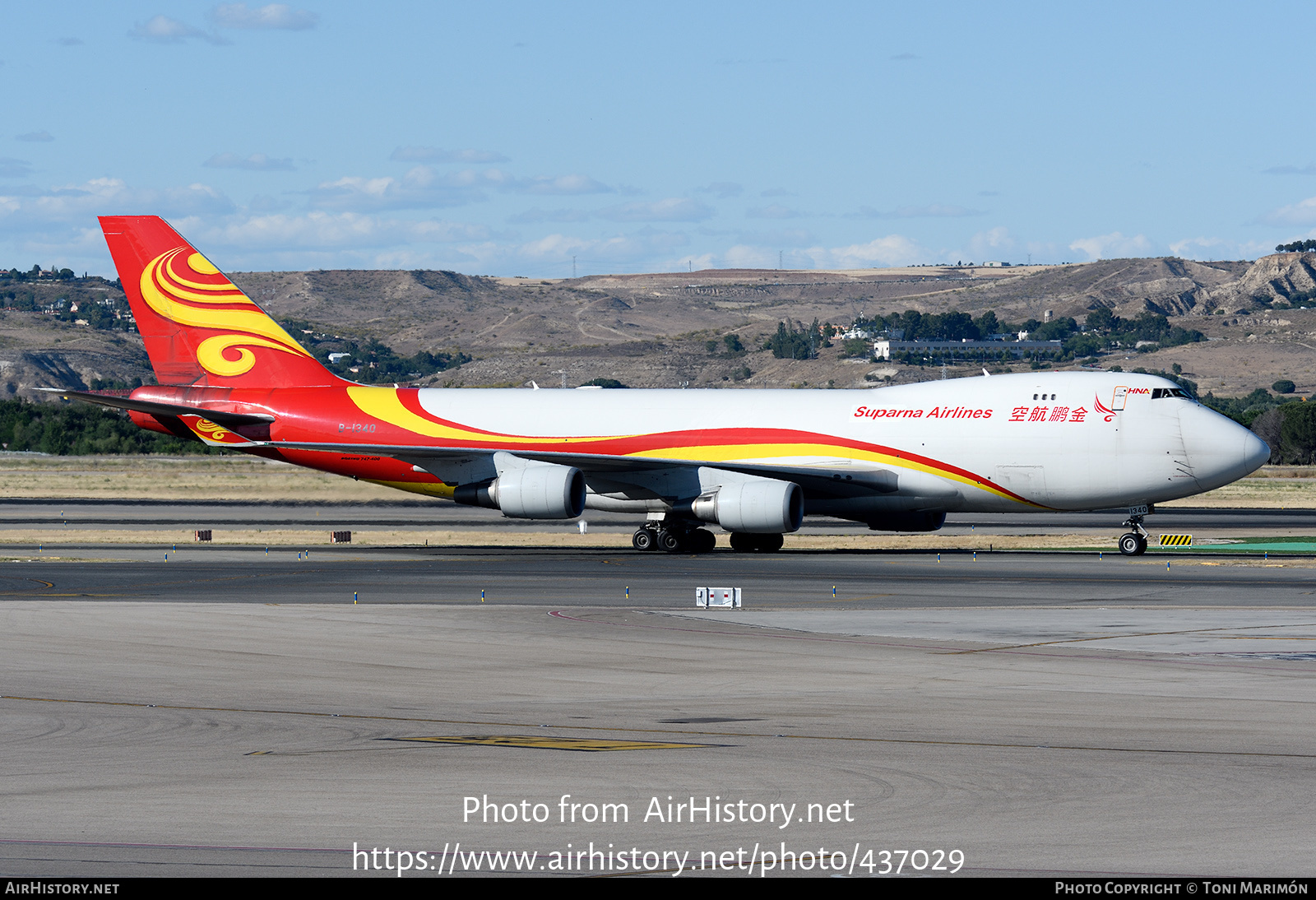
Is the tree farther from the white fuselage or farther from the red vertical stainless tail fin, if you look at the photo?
the red vertical stainless tail fin

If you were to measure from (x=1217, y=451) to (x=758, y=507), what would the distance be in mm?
13093

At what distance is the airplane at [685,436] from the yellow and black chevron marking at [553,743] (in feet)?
85.6

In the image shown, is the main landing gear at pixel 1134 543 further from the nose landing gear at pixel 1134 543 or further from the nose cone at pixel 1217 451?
the nose cone at pixel 1217 451

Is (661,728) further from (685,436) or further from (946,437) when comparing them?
(685,436)

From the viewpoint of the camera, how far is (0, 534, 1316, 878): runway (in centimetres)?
1150

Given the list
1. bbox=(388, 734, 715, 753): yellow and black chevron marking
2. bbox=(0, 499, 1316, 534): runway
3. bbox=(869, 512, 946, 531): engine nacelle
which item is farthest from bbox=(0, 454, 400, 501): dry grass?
bbox=(388, 734, 715, 753): yellow and black chevron marking

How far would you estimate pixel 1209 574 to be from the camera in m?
37.3

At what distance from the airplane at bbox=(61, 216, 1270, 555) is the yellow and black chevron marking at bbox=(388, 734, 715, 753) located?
26.1 meters

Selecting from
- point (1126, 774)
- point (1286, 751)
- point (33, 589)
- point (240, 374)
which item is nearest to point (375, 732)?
point (1126, 774)

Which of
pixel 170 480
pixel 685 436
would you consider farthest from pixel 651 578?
pixel 170 480

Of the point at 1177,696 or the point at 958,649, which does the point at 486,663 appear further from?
the point at 1177,696

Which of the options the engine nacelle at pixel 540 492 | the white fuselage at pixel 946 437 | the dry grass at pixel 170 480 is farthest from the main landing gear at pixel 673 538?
→ the dry grass at pixel 170 480

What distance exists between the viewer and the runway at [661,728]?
37.7ft

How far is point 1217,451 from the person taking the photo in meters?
41.4
